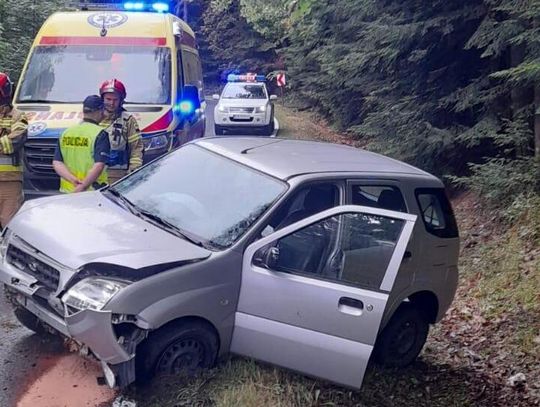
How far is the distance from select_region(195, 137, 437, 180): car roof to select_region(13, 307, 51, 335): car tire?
Result: 1.94 metres

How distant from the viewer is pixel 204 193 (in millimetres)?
5508

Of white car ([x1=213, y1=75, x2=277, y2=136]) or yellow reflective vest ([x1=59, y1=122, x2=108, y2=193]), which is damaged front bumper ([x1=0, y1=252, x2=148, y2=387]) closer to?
yellow reflective vest ([x1=59, y1=122, x2=108, y2=193])

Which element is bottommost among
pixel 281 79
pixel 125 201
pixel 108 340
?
pixel 281 79

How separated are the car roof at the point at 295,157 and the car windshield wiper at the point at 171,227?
801mm

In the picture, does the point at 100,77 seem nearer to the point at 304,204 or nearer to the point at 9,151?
the point at 9,151

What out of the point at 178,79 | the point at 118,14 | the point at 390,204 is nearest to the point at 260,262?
the point at 390,204

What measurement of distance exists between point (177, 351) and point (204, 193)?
4.26 feet

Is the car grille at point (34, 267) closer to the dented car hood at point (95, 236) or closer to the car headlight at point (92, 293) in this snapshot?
the dented car hood at point (95, 236)

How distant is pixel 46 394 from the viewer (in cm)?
494

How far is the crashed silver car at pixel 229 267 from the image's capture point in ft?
14.9

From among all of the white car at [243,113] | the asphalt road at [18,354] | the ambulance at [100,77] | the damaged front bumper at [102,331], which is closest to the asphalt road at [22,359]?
the asphalt road at [18,354]

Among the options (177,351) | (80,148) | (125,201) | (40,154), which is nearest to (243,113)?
(40,154)

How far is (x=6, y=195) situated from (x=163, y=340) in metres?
3.70

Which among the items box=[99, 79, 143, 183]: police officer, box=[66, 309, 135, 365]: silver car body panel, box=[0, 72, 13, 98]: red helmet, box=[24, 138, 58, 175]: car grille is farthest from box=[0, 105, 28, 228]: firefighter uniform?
box=[66, 309, 135, 365]: silver car body panel
